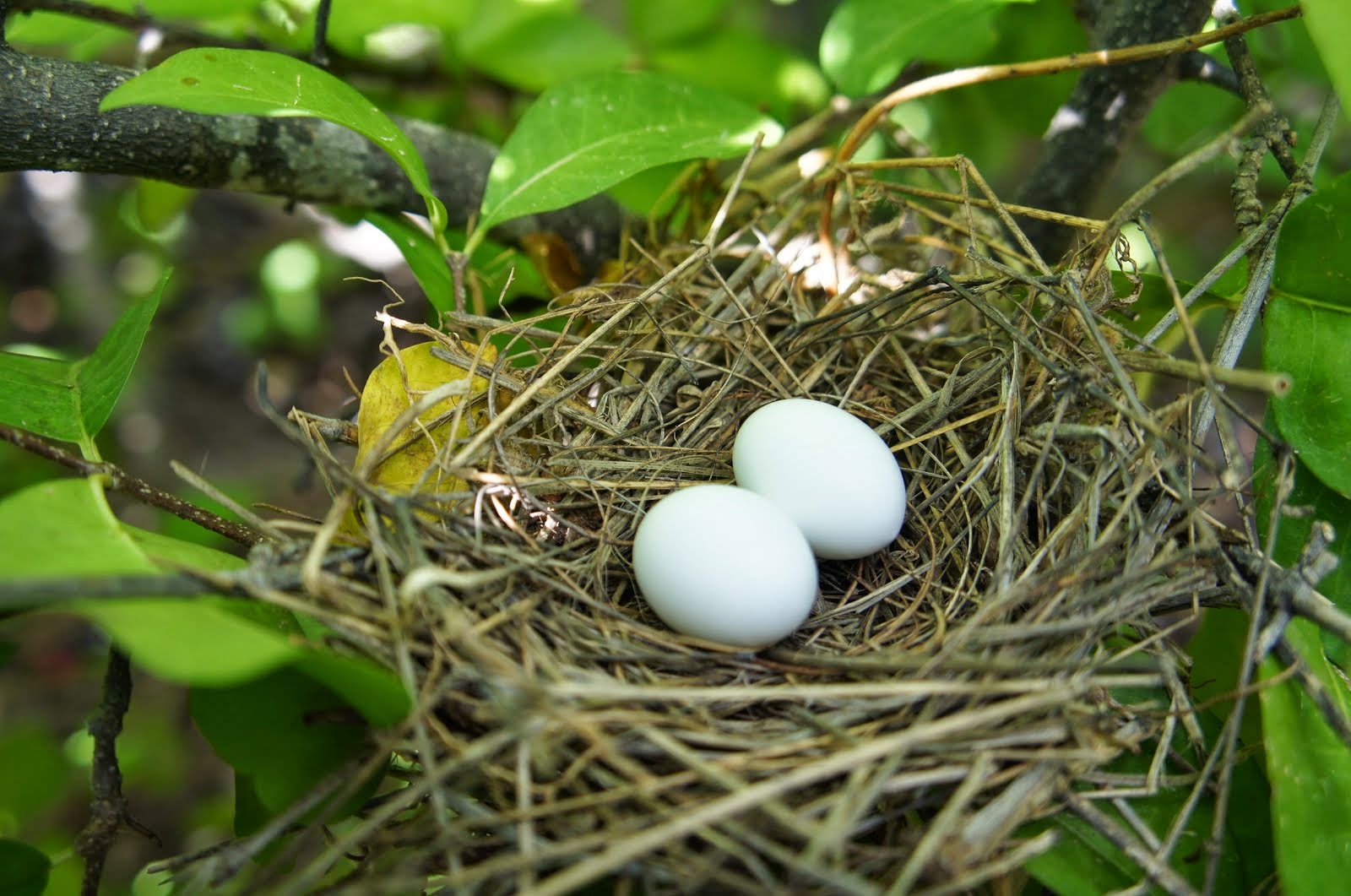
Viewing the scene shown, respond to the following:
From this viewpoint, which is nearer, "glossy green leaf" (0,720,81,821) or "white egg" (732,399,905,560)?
"white egg" (732,399,905,560)

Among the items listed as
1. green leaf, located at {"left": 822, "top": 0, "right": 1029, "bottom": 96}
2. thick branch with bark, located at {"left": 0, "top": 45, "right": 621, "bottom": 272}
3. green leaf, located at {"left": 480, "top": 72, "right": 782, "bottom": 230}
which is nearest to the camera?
thick branch with bark, located at {"left": 0, "top": 45, "right": 621, "bottom": 272}

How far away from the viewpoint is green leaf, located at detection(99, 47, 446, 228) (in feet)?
2.40

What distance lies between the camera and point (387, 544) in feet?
2.56

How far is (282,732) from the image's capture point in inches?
30.4

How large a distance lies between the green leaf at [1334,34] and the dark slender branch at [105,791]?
3.58 ft

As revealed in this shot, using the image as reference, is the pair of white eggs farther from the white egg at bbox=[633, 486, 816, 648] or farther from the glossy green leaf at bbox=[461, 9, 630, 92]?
the glossy green leaf at bbox=[461, 9, 630, 92]

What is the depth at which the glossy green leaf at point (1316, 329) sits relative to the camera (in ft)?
2.89

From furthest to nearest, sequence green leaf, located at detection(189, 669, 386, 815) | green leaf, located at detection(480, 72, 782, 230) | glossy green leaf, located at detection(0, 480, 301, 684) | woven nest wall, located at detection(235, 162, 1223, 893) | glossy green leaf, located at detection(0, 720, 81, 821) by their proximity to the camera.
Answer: glossy green leaf, located at detection(0, 720, 81, 821)
green leaf, located at detection(480, 72, 782, 230)
green leaf, located at detection(189, 669, 386, 815)
woven nest wall, located at detection(235, 162, 1223, 893)
glossy green leaf, located at detection(0, 480, 301, 684)

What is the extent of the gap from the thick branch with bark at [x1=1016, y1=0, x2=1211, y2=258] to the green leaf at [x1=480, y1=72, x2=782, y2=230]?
421 mm

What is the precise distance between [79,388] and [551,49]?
2.64 feet

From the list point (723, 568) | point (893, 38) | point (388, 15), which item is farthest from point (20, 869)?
point (893, 38)

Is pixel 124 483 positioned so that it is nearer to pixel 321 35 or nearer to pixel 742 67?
pixel 321 35

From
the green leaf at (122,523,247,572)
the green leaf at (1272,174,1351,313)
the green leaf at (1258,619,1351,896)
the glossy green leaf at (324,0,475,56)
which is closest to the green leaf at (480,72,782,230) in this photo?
the glossy green leaf at (324,0,475,56)

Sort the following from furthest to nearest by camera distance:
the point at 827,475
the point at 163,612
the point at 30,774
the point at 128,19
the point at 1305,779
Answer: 1. the point at 30,774
2. the point at 128,19
3. the point at 827,475
4. the point at 1305,779
5. the point at 163,612
